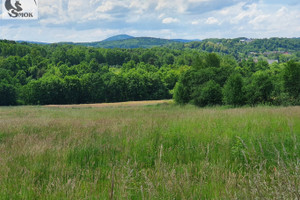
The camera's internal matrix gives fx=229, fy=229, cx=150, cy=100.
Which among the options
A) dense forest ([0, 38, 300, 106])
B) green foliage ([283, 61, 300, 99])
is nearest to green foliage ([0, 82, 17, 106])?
dense forest ([0, 38, 300, 106])

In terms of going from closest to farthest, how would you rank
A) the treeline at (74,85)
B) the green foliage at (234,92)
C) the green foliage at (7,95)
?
the green foliage at (234,92) < the green foliage at (7,95) < the treeline at (74,85)

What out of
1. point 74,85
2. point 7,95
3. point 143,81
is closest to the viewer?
point 7,95

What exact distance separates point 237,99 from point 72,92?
7158 cm

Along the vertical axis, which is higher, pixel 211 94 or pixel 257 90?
pixel 257 90

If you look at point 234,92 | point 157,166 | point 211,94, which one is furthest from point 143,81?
point 157,166

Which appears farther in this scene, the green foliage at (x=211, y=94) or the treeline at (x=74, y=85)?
the treeline at (x=74, y=85)

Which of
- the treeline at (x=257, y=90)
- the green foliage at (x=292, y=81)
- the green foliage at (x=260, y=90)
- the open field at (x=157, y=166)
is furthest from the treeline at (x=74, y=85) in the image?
the open field at (x=157, y=166)

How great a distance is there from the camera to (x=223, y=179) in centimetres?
307

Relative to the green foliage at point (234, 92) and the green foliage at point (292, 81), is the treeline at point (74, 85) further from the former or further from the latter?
the green foliage at point (292, 81)

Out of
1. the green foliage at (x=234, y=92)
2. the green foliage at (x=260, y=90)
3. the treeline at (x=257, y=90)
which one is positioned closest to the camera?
the green foliage at (x=234, y=92)

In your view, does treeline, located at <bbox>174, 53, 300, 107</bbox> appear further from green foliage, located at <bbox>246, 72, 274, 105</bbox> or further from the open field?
the open field

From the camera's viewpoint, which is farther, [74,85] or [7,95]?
[74,85]

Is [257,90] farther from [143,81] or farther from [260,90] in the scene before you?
[143,81]

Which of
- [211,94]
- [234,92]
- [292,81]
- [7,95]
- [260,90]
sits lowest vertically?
[7,95]
